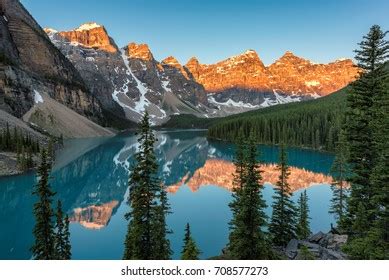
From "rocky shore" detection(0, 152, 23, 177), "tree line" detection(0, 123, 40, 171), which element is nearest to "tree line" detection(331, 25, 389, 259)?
"rocky shore" detection(0, 152, 23, 177)

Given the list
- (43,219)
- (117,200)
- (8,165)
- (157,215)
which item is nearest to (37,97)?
(8,165)

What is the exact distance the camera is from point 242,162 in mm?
29094

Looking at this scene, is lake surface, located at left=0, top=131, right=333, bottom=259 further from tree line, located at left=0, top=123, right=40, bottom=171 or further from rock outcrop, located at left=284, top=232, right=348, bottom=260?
rock outcrop, located at left=284, top=232, right=348, bottom=260

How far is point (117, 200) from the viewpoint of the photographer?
5325 cm

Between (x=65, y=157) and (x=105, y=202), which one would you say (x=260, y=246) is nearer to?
(x=105, y=202)

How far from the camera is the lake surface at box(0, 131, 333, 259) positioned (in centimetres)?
3159

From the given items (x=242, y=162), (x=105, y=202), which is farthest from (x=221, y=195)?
(x=242, y=162)

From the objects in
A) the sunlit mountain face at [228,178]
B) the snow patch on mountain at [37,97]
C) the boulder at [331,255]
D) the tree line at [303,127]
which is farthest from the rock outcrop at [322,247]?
the snow patch on mountain at [37,97]

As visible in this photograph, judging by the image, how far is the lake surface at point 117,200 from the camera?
104 feet

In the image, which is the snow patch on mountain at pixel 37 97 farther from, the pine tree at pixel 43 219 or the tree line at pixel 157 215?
the tree line at pixel 157 215

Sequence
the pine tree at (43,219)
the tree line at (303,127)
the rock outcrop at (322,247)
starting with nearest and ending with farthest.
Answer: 1. the rock outcrop at (322,247)
2. the pine tree at (43,219)
3. the tree line at (303,127)

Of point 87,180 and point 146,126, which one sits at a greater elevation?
point 146,126

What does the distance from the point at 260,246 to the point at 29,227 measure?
28.9 meters

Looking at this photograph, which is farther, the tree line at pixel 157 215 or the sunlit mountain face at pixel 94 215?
the sunlit mountain face at pixel 94 215
